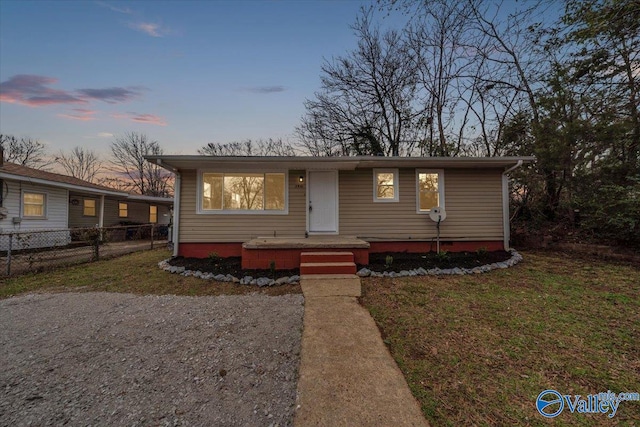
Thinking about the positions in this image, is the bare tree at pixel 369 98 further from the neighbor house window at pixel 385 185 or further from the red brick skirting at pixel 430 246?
the red brick skirting at pixel 430 246

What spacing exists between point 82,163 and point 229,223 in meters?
29.8

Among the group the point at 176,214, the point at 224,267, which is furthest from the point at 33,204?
the point at 224,267

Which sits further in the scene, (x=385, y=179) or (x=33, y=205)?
(x=33, y=205)

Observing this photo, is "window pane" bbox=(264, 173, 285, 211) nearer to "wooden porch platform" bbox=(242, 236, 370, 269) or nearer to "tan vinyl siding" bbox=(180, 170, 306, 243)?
"tan vinyl siding" bbox=(180, 170, 306, 243)

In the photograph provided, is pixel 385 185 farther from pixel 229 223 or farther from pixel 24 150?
pixel 24 150

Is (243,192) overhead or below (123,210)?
overhead

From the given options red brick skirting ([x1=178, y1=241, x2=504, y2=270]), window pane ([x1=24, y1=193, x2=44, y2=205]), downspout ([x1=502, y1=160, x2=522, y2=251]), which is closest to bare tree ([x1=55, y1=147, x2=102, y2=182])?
window pane ([x1=24, y1=193, x2=44, y2=205])

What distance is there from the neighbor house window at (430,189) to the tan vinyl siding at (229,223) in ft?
11.0

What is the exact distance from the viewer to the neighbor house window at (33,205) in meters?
8.90

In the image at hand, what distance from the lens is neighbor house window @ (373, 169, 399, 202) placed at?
689cm

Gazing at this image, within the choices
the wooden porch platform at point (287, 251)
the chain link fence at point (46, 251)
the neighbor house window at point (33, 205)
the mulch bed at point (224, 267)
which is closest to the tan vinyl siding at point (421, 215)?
the wooden porch platform at point (287, 251)

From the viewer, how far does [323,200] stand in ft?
22.5

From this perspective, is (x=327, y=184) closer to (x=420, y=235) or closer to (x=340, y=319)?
(x=420, y=235)

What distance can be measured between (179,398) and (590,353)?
3.68m
